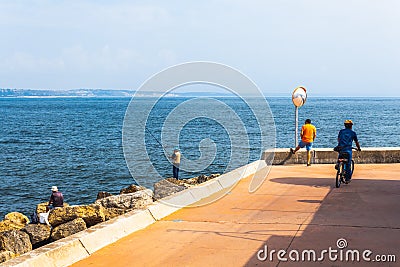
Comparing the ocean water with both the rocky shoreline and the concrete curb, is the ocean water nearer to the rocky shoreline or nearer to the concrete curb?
the rocky shoreline

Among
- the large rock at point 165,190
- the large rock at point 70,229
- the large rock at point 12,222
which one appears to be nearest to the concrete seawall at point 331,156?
the large rock at point 165,190

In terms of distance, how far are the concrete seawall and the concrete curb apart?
5287 millimetres

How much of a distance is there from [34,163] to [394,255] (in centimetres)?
3471

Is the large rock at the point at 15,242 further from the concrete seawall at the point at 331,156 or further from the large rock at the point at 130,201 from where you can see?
the concrete seawall at the point at 331,156

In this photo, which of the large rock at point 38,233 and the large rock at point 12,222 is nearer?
the large rock at point 38,233

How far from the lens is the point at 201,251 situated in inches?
317

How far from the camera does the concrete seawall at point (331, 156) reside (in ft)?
57.8

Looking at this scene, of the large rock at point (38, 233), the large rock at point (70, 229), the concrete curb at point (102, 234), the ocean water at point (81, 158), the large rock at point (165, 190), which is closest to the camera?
the concrete curb at point (102, 234)

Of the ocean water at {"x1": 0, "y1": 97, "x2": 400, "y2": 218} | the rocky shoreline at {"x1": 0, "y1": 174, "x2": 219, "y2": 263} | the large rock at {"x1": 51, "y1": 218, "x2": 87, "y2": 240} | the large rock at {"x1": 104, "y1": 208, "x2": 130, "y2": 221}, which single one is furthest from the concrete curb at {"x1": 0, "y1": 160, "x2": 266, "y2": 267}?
the ocean water at {"x1": 0, "y1": 97, "x2": 400, "y2": 218}

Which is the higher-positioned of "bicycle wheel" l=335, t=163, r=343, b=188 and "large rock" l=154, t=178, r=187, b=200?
"bicycle wheel" l=335, t=163, r=343, b=188

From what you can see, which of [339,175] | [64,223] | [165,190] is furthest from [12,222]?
[339,175]

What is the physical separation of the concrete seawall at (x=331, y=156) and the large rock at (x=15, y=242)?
27.6 feet

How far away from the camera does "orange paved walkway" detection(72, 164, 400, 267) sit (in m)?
7.81

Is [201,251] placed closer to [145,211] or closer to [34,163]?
[145,211]
